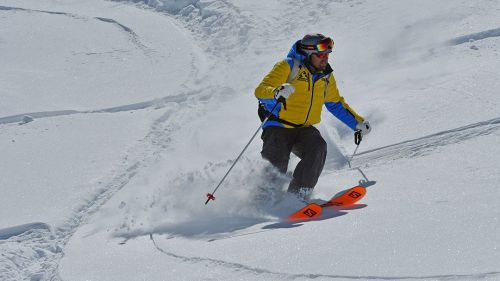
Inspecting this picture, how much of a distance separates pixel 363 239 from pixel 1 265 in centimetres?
292

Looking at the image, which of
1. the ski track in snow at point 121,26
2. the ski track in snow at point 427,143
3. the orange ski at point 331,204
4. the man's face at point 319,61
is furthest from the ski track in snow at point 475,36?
the ski track in snow at point 121,26

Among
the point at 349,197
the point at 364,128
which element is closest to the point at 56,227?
the point at 349,197

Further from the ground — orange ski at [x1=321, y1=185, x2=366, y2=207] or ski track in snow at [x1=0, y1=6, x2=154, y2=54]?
orange ski at [x1=321, y1=185, x2=366, y2=207]

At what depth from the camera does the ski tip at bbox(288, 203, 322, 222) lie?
17.2ft

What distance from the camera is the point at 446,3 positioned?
11156mm

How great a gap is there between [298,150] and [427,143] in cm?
136

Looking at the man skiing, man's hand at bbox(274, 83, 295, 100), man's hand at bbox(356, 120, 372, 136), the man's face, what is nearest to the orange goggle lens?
the man skiing

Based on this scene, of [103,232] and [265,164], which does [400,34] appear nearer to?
[265,164]

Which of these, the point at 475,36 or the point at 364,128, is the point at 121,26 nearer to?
the point at 475,36

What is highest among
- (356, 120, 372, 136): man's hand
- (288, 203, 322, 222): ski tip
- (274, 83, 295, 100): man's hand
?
(274, 83, 295, 100): man's hand

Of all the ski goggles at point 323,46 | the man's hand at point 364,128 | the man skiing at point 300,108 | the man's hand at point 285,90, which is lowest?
the man's hand at point 364,128

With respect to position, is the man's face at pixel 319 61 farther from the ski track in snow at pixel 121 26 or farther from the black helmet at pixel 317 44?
the ski track in snow at pixel 121 26

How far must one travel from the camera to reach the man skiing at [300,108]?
19.6 ft

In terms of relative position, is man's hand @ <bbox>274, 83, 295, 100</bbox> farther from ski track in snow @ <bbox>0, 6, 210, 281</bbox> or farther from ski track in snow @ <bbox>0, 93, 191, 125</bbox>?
ski track in snow @ <bbox>0, 93, 191, 125</bbox>
